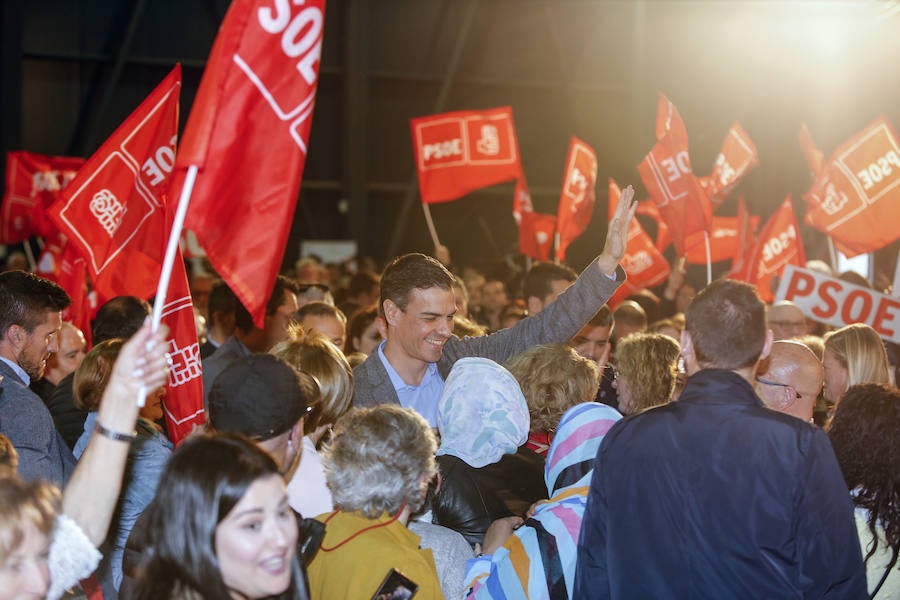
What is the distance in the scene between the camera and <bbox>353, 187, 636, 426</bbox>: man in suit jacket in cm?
431

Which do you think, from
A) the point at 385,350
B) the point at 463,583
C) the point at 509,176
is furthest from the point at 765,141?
the point at 463,583

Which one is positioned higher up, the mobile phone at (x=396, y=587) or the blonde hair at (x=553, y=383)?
the blonde hair at (x=553, y=383)

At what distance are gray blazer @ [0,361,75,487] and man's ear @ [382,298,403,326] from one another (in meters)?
1.42

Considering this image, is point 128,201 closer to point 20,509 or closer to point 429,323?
point 429,323

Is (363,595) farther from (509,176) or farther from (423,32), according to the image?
(423,32)

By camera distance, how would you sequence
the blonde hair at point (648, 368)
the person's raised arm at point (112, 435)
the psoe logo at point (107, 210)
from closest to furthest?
1. the person's raised arm at point (112, 435)
2. the blonde hair at point (648, 368)
3. the psoe logo at point (107, 210)

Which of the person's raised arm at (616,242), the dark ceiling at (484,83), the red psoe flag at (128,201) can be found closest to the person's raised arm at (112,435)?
the person's raised arm at (616,242)

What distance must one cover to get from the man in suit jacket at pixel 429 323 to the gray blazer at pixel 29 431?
128 centimetres

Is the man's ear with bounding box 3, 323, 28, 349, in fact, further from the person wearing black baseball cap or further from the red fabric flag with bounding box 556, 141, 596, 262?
the red fabric flag with bounding box 556, 141, 596, 262

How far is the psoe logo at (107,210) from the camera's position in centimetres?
557

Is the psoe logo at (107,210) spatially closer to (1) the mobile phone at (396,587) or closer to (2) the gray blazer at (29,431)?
(2) the gray blazer at (29,431)

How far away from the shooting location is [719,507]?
2.78 meters

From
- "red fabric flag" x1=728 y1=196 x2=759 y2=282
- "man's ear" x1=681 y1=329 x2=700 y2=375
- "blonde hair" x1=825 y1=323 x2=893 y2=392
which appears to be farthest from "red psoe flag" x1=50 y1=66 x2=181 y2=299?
"red fabric flag" x1=728 y1=196 x2=759 y2=282

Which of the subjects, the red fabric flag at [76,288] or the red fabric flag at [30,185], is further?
the red fabric flag at [30,185]
